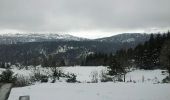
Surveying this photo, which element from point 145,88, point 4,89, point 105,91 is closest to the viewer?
point 4,89

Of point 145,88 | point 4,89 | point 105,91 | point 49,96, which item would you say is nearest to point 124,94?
point 105,91

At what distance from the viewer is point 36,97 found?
14.6 m

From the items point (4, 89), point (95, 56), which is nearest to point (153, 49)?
point (95, 56)

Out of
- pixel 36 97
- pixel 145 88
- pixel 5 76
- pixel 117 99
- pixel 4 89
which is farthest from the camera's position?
pixel 5 76

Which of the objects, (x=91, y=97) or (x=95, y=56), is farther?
(x=95, y=56)

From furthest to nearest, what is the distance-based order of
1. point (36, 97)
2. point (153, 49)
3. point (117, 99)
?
point (153, 49) < point (36, 97) < point (117, 99)

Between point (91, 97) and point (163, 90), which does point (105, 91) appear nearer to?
point (91, 97)

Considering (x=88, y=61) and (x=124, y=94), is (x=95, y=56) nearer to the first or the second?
(x=88, y=61)

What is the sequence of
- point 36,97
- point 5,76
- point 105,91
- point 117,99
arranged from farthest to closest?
point 5,76 → point 105,91 → point 36,97 → point 117,99

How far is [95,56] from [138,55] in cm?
5383

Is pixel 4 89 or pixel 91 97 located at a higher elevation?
pixel 4 89

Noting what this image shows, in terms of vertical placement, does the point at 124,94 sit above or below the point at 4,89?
below

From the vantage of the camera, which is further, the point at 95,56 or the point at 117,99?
the point at 95,56

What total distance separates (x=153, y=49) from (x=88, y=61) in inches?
2343
